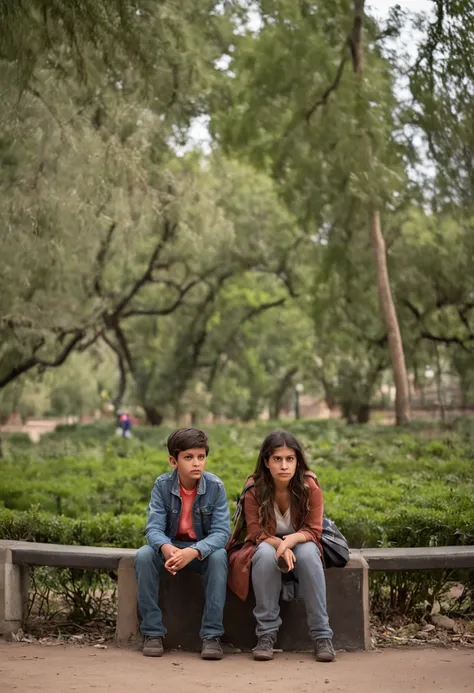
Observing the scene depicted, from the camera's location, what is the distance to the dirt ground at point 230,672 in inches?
167

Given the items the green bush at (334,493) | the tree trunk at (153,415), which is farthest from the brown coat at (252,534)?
the tree trunk at (153,415)

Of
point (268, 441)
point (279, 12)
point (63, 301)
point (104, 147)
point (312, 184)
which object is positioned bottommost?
point (268, 441)

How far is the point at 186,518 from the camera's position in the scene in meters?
5.20

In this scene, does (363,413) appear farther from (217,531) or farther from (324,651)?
(324,651)

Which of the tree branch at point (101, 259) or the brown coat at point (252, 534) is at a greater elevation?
the tree branch at point (101, 259)

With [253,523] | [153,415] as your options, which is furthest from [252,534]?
[153,415]

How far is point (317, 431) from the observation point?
1959 cm

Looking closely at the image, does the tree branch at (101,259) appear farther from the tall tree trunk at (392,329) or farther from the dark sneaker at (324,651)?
the dark sneaker at (324,651)

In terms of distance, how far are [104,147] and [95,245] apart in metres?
3.20

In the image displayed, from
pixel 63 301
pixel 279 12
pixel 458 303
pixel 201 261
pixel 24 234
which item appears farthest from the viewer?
pixel 201 261

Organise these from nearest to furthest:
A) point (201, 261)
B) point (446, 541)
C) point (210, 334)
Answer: point (446, 541)
point (201, 261)
point (210, 334)

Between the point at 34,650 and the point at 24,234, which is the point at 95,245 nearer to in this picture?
the point at 24,234

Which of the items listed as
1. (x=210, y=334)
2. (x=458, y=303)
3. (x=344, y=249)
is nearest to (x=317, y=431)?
(x=344, y=249)

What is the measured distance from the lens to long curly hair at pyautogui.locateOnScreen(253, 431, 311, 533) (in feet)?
16.8
